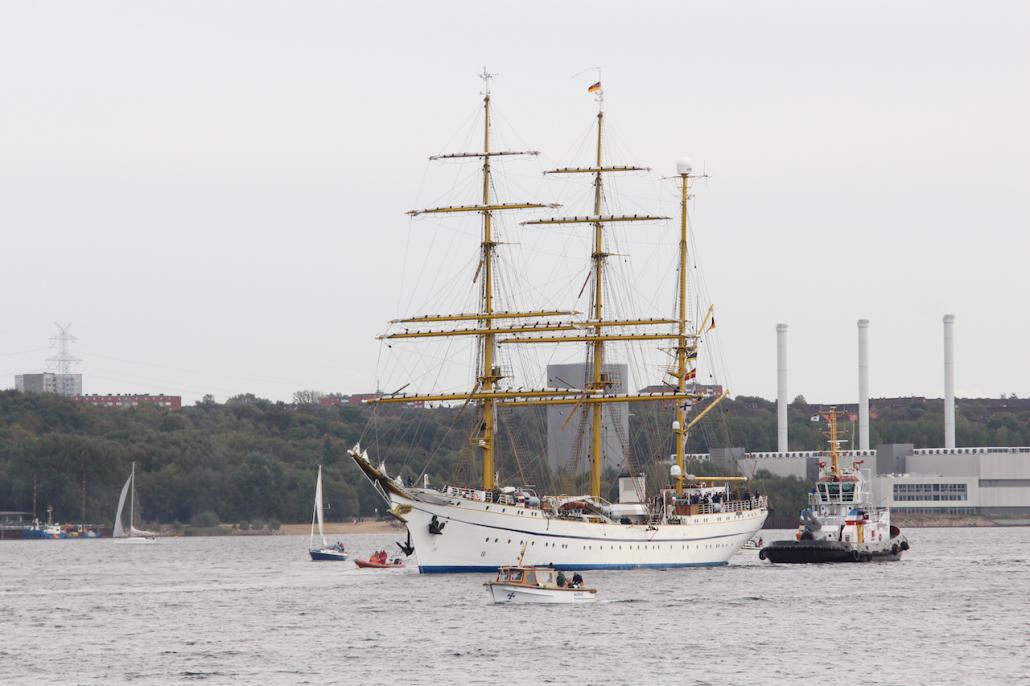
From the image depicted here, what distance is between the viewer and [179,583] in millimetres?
122625

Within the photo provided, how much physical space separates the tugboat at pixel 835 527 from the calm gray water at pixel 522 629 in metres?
4.41

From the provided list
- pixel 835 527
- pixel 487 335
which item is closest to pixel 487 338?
pixel 487 335

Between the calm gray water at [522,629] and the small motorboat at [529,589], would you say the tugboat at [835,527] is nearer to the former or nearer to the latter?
the calm gray water at [522,629]

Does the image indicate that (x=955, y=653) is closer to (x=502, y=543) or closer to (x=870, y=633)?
(x=870, y=633)

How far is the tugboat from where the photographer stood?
134125mm

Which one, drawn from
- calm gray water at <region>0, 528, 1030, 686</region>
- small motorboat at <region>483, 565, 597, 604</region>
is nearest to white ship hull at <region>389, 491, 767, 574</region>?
calm gray water at <region>0, 528, 1030, 686</region>

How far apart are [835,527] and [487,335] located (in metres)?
29.9

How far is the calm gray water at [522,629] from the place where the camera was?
69750 mm

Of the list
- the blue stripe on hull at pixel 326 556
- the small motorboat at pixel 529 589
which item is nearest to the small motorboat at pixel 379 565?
the blue stripe on hull at pixel 326 556

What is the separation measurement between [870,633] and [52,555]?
116 m

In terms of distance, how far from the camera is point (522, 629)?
273 feet

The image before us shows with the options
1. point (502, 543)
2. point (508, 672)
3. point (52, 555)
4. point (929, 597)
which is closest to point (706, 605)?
point (929, 597)

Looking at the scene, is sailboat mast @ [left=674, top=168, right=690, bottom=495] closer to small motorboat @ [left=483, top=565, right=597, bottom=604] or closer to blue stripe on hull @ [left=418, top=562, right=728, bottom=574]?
blue stripe on hull @ [left=418, top=562, right=728, bottom=574]

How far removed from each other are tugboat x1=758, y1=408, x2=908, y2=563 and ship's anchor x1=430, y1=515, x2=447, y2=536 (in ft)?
103
